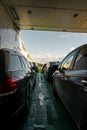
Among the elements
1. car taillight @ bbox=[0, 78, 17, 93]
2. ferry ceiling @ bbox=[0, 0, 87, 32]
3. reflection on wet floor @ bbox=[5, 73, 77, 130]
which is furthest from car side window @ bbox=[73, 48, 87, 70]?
ferry ceiling @ bbox=[0, 0, 87, 32]

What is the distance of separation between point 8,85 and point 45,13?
337 inches

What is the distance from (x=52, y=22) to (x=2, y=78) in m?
10.4

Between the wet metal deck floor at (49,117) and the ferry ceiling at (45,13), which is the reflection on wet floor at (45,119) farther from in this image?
the ferry ceiling at (45,13)

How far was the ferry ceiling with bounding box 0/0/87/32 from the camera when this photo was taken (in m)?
8.89

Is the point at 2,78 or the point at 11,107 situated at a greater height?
the point at 2,78

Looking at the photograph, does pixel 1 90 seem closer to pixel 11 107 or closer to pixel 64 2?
pixel 11 107

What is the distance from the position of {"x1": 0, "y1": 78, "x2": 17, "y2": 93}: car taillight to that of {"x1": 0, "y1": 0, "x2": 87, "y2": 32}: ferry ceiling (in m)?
6.62

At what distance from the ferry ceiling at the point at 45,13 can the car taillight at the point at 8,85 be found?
6617 mm

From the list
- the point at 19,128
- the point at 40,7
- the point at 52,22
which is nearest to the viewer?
the point at 19,128

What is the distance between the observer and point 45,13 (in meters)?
10.6

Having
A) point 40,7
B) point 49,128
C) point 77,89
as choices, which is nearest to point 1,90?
point 77,89

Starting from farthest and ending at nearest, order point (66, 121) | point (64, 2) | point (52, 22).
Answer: point (52, 22)
point (64, 2)
point (66, 121)

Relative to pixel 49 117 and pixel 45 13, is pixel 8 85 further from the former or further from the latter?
pixel 45 13

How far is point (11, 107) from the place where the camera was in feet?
9.10
